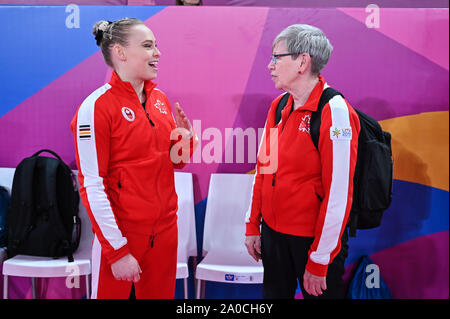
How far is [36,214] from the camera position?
2.36 metres

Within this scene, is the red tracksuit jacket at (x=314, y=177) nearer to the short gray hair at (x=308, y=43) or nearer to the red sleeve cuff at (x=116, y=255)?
the short gray hair at (x=308, y=43)

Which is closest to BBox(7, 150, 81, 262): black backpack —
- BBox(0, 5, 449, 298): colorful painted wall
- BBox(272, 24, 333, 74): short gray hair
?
BBox(0, 5, 449, 298): colorful painted wall

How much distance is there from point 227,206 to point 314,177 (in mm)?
1110

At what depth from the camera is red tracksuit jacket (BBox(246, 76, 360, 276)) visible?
1421mm

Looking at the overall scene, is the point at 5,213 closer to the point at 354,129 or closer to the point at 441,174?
the point at 354,129

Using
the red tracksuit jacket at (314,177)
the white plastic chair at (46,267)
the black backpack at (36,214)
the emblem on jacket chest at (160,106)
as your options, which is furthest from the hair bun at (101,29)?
the white plastic chair at (46,267)

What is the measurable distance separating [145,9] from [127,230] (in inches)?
59.9

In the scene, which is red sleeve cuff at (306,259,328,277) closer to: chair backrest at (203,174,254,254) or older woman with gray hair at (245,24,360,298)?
older woman with gray hair at (245,24,360,298)

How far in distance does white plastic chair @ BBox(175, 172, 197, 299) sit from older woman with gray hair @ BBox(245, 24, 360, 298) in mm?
866

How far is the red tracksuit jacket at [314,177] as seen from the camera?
4.66ft

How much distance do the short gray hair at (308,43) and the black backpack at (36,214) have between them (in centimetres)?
161

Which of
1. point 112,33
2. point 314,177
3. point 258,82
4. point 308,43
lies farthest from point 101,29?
point 258,82

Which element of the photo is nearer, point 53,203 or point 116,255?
point 116,255

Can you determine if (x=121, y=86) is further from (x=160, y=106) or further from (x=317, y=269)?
(x=317, y=269)
